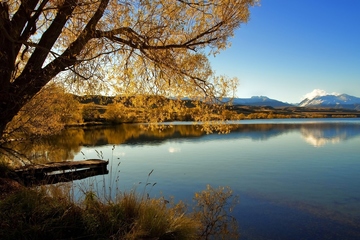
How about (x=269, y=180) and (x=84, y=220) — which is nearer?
(x=84, y=220)

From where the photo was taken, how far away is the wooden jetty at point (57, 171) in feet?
33.7

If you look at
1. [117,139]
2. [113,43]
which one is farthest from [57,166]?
[117,139]

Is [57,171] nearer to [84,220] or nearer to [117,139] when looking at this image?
[84,220]

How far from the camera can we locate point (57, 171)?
13766 mm

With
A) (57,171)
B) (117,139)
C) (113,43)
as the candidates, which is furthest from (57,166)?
(117,139)

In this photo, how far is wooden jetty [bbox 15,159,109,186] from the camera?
10273 mm

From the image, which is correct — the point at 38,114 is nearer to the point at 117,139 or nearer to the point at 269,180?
the point at 269,180

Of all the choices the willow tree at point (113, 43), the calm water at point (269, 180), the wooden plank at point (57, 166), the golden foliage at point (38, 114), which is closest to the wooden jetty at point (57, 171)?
the wooden plank at point (57, 166)

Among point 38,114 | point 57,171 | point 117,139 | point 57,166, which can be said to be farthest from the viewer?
point 117,139

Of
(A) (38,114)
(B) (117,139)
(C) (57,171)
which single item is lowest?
(C) (57,171)

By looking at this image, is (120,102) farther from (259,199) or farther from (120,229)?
(259,199)

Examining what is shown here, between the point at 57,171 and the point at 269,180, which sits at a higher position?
the point at 57,171

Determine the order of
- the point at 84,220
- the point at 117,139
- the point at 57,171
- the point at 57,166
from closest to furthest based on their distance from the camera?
the point at 84,220 → the point at 57,166 → the point at 57,171 → the point at 117,139

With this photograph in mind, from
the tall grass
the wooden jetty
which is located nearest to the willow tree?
the tall grass
